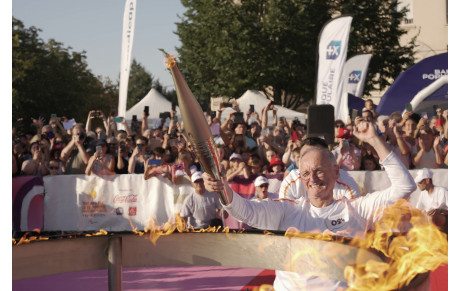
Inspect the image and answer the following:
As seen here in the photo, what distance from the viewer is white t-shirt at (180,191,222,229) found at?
8.33 meters

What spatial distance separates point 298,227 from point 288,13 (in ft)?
84.5

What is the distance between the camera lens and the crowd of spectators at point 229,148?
28.2 feet

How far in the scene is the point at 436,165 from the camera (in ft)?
27.9

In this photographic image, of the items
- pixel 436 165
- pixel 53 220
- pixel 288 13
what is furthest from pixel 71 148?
pixel 288 13

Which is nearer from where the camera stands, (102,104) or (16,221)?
(16,221)

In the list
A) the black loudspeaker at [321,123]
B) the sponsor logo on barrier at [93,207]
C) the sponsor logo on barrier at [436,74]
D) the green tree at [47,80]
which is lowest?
the sponsor logo on barrier at [93,207]

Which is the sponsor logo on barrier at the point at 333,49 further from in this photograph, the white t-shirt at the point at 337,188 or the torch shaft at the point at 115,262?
the torch shaft at the point at 115,262

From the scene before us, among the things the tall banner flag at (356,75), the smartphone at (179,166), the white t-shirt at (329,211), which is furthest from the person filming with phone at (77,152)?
the tall banner flag at (356,75)

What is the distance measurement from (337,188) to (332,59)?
33.6 ft

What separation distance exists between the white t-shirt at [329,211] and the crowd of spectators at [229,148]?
4.07 meters

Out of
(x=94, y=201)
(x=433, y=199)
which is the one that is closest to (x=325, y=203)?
(x=433, y=199)

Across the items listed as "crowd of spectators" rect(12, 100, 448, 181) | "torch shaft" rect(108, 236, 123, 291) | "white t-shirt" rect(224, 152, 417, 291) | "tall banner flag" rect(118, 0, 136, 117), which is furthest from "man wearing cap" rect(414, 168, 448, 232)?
"tall banner flag" rect(118, 0, 136, 117)

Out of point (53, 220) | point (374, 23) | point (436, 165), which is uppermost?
point (374, 23)
